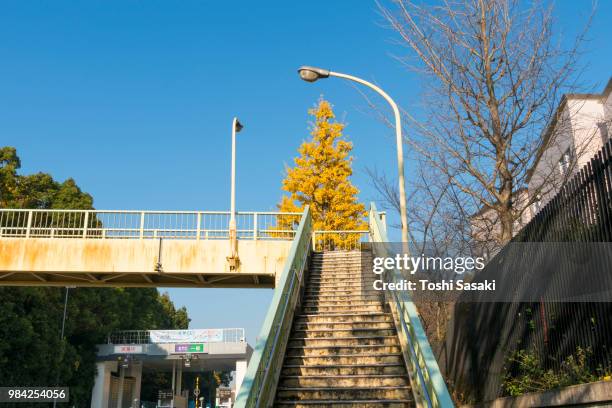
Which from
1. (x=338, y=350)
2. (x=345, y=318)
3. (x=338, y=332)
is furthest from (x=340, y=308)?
(x=338, y=350)

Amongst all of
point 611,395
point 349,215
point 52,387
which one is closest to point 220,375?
point 52,387

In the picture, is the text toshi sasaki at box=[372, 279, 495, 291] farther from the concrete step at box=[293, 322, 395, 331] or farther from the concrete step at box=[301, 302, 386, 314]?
the concrete step at box=[293, 322, 395, 331]

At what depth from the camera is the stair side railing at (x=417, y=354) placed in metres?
6.91

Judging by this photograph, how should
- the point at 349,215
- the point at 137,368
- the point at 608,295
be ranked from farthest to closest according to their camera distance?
the point at 137,368
the point at 349,215
the point at 608,295

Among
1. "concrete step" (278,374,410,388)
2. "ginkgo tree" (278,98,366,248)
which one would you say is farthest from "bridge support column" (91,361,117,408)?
"concrete step" (278,374,410,388)

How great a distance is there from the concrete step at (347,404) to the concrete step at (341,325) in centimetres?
290

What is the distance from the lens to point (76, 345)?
155 feet

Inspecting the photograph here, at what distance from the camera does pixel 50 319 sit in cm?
3969

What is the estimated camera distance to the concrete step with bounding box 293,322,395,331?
39.9 feet

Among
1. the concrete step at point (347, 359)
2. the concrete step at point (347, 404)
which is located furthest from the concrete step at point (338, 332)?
the concrete step at point (347, 404)

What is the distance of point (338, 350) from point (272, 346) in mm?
1972

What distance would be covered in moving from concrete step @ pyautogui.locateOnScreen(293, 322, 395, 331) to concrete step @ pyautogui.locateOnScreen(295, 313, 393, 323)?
0.47 feet

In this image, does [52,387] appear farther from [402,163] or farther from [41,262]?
[402,163]

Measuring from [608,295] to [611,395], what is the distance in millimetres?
1277
